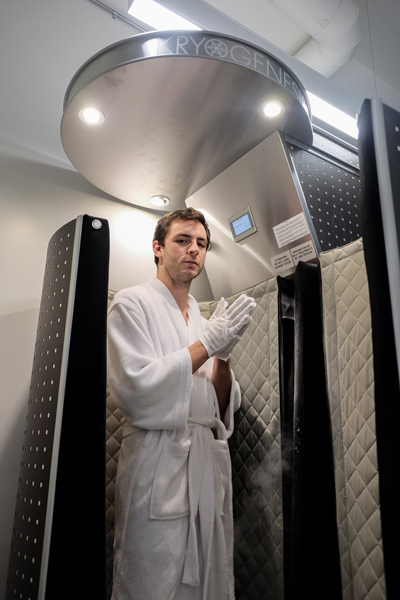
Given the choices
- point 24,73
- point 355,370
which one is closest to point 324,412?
point 355,370

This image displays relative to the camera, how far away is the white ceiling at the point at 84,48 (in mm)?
1762

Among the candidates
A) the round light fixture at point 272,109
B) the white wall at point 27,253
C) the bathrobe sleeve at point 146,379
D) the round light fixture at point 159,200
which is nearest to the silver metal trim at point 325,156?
the round light fixture at point 272,109

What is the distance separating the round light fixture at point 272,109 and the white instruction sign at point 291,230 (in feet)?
1.09

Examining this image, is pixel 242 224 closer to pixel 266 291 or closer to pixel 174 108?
pixel 266 291

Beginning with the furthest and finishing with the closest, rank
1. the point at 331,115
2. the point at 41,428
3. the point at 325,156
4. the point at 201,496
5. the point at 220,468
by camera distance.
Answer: the point at 331,115 < the point at 325,156 < the point at 220,468 < the point at 201,496 < the point at 41,428

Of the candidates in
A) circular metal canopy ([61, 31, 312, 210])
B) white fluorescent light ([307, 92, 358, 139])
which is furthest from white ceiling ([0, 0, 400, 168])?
circular metal canopy ([61, 31, 312, 210])

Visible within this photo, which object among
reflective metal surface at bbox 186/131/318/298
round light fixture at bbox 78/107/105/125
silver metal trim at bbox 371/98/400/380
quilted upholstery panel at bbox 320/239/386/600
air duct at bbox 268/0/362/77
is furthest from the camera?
air duct at bbox 268/0/362/77

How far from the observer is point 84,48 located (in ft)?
6.40

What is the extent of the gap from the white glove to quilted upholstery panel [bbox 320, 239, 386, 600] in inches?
9.5

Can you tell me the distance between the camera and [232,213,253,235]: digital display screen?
1647mm

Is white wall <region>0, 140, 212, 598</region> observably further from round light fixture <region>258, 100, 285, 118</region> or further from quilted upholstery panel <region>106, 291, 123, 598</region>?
round light fixture <region>258, 100, 285, 118</region>

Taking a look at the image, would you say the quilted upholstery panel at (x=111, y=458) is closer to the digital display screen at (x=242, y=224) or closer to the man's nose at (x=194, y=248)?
the man's nose at (x=194, y=248)

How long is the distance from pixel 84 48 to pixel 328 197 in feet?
4.11

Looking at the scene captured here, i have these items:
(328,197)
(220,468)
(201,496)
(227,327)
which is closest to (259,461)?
(220,468)
